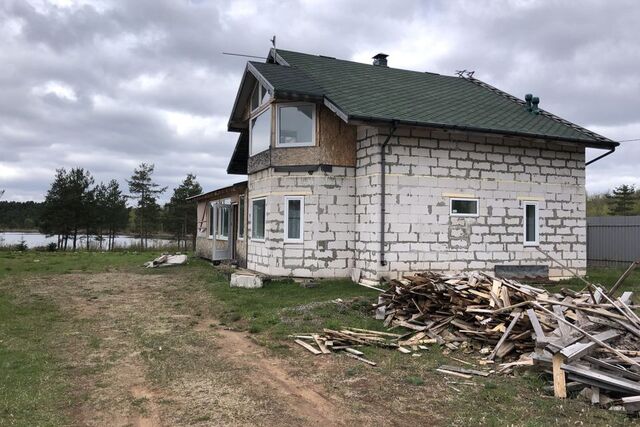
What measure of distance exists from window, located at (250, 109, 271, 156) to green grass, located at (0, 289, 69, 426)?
303 inches

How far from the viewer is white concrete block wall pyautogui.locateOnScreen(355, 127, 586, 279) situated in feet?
45.1

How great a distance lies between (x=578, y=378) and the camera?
5.90m

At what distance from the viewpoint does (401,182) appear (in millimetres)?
13758

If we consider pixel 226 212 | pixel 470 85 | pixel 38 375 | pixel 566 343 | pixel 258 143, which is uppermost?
pixel 470 85

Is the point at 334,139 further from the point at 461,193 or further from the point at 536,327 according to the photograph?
the point at 536,327

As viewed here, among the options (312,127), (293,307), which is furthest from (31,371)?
(312,127)

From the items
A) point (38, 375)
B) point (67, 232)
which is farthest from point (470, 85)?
point (67, 232)

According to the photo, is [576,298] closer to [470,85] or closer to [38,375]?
[38,375]

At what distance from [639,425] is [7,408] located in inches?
253

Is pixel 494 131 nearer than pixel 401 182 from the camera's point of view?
No

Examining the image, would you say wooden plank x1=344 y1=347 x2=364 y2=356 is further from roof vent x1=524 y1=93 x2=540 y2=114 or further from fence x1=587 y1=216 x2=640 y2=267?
fence x1=587 y1=216 x2=640 y2=267

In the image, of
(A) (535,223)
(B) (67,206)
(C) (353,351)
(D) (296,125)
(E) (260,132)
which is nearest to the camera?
(C) (353,351)

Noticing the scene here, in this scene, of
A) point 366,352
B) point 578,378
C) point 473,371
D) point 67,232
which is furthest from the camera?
point 67,232

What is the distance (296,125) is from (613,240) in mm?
14150
